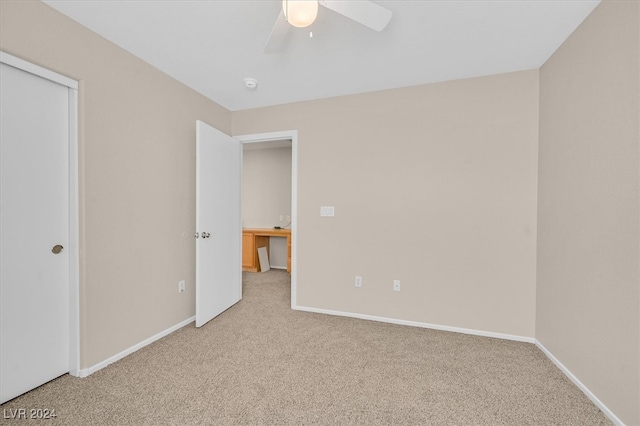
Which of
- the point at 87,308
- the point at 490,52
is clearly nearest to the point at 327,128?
the point at 490,52

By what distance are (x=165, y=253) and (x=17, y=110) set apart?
1.40 m

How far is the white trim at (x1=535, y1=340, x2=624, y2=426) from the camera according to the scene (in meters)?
1.49

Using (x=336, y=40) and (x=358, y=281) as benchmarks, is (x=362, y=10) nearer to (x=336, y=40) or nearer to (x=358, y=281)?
(x=336, y=40)

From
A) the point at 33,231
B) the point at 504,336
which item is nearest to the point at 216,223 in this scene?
the point at 33,231

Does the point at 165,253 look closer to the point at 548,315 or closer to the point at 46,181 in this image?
the point at 46,181

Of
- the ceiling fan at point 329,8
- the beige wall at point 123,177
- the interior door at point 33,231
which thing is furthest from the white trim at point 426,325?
the ceiling fan at point 329,8

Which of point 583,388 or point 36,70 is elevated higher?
point 36,70

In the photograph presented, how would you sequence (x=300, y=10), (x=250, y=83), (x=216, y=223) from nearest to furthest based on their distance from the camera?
(x=300, y=10) < (x=250, y=83) < (x=216, y=223)

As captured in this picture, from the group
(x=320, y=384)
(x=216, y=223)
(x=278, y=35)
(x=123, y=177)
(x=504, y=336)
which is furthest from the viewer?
(x=216, y=223)

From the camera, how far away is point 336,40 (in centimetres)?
199

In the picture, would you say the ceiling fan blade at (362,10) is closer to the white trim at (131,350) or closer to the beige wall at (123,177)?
the beige wall at (123,177)

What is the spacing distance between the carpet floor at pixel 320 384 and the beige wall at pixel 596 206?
0.96ft

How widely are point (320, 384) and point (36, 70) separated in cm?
261

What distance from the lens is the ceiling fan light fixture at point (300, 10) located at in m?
1.24
